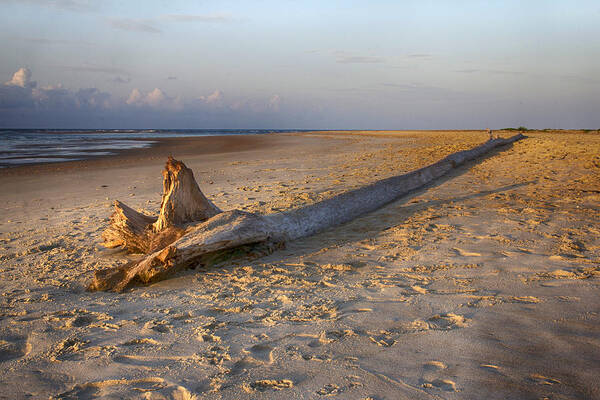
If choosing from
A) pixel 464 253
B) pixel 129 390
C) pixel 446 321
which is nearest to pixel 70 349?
pixel 129 390

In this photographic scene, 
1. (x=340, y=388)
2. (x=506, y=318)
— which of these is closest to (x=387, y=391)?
(x=340, y=388)

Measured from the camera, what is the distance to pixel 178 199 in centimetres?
430

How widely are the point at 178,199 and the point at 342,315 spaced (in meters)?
2.49

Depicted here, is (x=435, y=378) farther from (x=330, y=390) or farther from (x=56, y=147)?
(x=56, y=147)

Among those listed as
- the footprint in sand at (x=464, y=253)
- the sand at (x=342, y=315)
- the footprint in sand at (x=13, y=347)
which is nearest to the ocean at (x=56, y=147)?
the sand at (x=342, y=315)

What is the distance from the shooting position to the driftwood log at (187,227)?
3.47 meters

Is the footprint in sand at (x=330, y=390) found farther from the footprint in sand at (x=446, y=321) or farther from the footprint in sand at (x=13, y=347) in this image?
the footprint in sand at (x=13, y=347)

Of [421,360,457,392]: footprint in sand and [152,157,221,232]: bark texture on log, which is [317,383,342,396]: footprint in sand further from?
[152,157,221,232]: bark texture on log

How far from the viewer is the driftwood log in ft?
11.4

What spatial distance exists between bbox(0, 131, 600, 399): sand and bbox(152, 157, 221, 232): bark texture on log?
678 millimetres

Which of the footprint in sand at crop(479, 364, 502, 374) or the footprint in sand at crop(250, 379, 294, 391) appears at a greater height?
the footprint in sand at crop(479, 364, 502, 374)

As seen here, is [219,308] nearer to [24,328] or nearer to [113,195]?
[24,328]

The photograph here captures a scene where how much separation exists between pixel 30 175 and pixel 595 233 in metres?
13.1

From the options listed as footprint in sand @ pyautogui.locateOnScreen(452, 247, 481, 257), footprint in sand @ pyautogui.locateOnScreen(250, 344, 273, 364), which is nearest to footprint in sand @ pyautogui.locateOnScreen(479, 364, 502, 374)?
footprint in sand @ pyautogui.locateOnScreen(250, 344, 273, 364)
